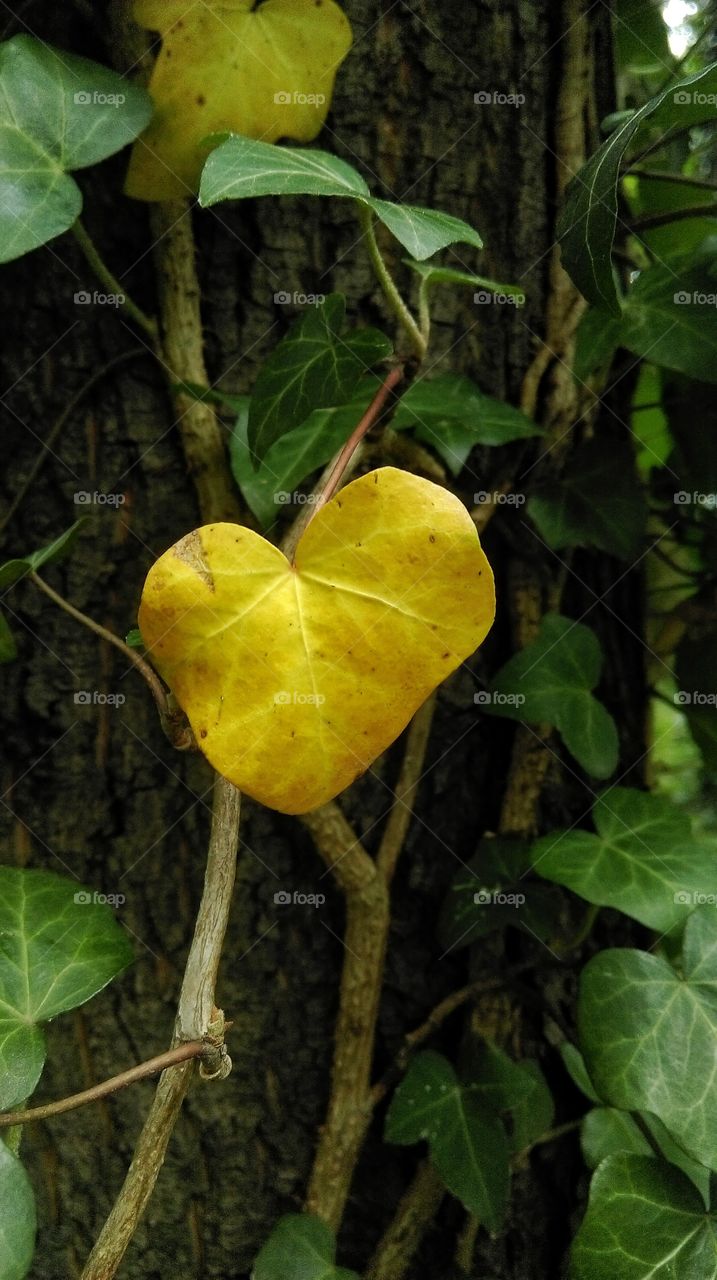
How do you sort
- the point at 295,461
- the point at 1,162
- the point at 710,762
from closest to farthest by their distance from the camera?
the point at 1,162 < the point at 295,461 < the point at 710,762

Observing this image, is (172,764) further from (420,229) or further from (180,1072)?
(420,229)

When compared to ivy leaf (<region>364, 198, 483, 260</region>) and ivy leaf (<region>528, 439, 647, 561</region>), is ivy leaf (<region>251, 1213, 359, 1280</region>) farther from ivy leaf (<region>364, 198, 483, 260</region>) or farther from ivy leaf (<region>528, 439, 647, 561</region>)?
ivy leaf (<region>364, 198, 483, 260</region>)

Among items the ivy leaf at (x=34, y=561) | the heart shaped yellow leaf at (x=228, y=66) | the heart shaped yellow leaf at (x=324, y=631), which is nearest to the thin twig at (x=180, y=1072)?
the heart shaped yellow leaf at (x=324, y=631)

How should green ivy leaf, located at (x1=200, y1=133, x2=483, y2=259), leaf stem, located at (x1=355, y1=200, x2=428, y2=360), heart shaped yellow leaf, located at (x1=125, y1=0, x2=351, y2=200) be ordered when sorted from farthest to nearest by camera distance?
heart shaped yellow leaf, located at (x1=125, y1=0, x2=351, y2=200), leaf stem, located at (x1=355, y1=200, x2=428, y2=360), green ivy leaf, located at (x1=200, y1=133, x2=483, y2=259)

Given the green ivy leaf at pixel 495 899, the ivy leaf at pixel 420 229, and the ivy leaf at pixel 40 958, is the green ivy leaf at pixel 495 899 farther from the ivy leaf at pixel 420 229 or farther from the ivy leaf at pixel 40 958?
the ivy leaf at pixel 420 229

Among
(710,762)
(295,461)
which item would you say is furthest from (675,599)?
(295,461)

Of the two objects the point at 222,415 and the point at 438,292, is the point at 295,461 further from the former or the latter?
the point at 438,292

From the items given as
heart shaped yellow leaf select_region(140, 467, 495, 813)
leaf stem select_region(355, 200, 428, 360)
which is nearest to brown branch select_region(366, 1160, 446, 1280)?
heart shaped yellow leaf select_region(140, 467, 495, 813)
